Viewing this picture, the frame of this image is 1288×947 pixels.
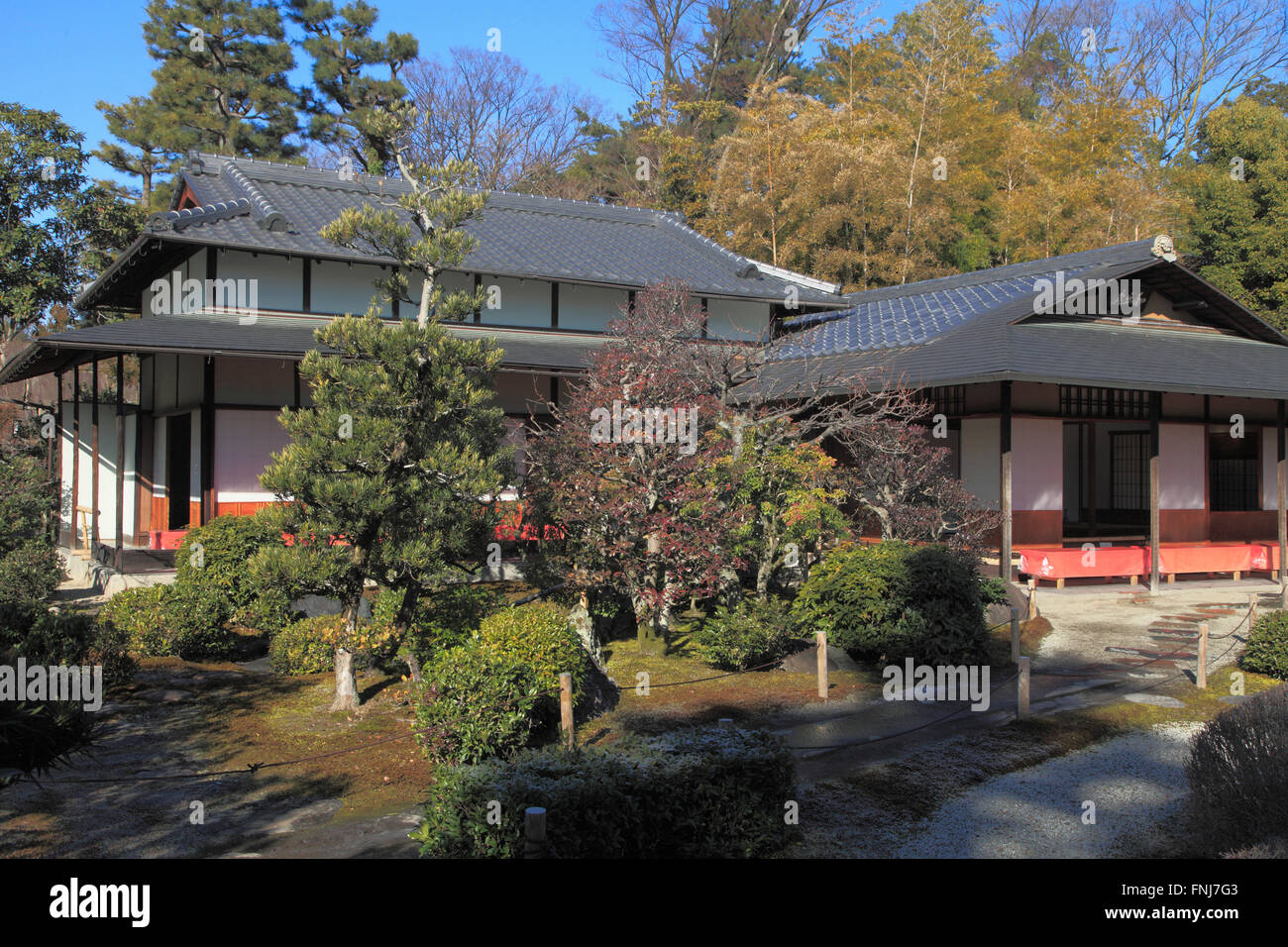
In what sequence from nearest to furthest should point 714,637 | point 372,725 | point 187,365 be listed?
point 372,725, point 714,637, point 187,365

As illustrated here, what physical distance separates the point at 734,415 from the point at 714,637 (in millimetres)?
2932

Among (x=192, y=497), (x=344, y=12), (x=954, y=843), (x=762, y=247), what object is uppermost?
(x=344, y=12)

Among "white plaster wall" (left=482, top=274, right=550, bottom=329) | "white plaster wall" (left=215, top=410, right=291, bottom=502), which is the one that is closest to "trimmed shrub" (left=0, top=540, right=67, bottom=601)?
"white plaster wall" (left=215, top=410, right=291, bottom=502)

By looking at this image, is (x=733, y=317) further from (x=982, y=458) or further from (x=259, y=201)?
(x=259, y=201)

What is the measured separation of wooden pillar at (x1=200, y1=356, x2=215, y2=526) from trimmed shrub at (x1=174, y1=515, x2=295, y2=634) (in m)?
3.49

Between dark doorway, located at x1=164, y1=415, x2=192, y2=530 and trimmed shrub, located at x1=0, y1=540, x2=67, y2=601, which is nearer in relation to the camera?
trimmed shrub, located at x1=0, y1=540, x2=67, y2=601

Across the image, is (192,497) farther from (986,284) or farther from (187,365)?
(986,284)

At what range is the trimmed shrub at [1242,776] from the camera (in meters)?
5.36

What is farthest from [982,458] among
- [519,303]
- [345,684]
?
[345,684]

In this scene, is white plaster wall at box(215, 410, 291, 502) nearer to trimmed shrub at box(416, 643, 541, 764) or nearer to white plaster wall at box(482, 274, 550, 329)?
white plaster wall at box(482, 274, 550, 329)

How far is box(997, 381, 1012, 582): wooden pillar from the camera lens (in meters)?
14.4

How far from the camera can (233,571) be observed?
38.3ft

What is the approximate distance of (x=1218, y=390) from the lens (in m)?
15.9
